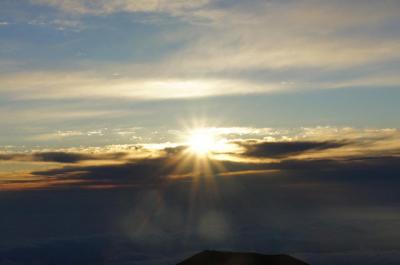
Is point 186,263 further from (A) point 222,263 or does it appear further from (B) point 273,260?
(B) point 273,260

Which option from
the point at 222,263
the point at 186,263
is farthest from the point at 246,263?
the point at 186,263

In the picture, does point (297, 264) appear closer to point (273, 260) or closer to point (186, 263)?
point (273, 260)

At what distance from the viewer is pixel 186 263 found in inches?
5217

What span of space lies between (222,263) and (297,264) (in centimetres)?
1753

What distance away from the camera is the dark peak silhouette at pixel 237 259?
130625 millimetres

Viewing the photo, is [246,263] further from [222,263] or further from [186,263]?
[186,263]

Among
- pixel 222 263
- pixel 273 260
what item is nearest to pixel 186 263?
pixel 222 263

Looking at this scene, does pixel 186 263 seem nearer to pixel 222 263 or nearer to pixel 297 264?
pixel 222 263

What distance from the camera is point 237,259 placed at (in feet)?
427

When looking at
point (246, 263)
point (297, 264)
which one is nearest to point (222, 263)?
point (246, 263)

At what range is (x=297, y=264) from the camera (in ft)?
439

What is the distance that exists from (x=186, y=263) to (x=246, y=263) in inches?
534

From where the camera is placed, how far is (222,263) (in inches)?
5143

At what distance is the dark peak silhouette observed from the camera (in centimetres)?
13062
